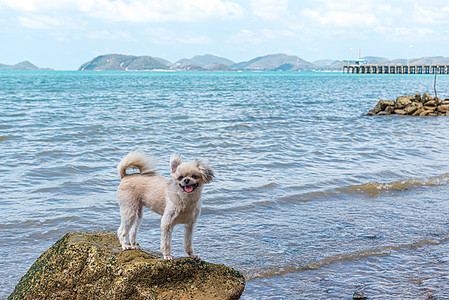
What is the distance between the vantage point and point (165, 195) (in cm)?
431

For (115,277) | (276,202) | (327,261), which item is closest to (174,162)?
(115,277)

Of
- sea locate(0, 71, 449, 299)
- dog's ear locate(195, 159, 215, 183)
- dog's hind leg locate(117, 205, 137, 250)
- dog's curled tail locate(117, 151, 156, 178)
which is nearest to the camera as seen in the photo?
dog's ear locate(195, 159, 215, 183)

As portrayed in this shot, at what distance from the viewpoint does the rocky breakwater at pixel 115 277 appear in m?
3.96

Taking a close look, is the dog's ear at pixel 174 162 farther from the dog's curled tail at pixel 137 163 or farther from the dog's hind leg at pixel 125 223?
the dog's hind leg at pixel 125 223

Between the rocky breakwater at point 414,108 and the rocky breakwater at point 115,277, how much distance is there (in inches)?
1039

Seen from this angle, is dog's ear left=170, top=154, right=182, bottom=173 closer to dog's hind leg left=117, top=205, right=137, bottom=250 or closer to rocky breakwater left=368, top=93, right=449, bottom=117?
dog's hind leg left=117, top=205, right=137, bottom=250

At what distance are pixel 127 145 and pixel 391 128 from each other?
13467 millimetres

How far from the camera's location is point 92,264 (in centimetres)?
405

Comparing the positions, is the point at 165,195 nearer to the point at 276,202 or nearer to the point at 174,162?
the point at 174,162

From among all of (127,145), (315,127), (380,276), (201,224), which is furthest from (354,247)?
(315,127)

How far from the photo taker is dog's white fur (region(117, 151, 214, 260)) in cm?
394

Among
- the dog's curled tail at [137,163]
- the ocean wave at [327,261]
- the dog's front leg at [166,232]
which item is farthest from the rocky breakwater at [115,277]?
the ocean wave at [327,261]

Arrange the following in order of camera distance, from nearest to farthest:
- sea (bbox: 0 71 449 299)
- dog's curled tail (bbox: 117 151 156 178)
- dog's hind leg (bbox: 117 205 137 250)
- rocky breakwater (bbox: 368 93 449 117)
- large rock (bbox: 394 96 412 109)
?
1. dog's hind leg (bbox: 117 205 137 250)
2. dog's curled tail (bbox: 117 151 156 178)
3. sea (bbox: 0 71 449 299)
4. rocky breakwater (bbox: 368 93 449 117)
5. large rock (bbox: 394 96 412 109)

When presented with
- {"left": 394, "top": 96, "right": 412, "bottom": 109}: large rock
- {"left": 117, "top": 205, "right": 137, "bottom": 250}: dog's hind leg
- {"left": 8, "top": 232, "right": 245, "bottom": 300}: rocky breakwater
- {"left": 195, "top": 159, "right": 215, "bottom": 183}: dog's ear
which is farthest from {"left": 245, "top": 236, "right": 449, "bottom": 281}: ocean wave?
{"left": 394, "top": 96, "right": 412, "bottom": 109}: large rock
